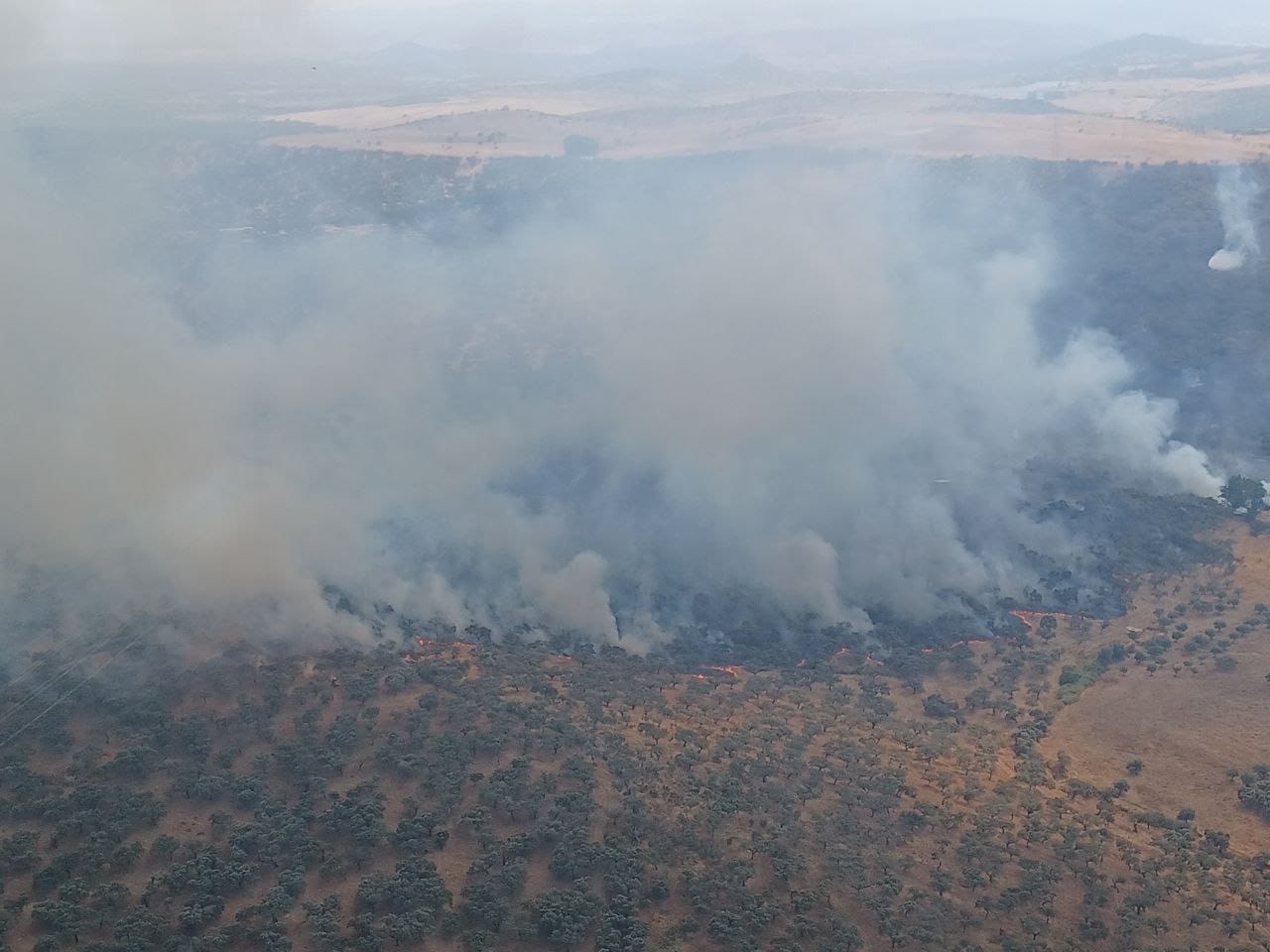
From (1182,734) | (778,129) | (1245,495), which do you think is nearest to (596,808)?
(1182,734)

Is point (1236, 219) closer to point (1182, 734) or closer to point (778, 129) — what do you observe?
point (778, 129)

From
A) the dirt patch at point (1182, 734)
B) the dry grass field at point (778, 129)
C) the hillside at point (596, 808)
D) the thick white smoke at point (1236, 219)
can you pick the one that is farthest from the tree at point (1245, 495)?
the dry grass field at point (778, 129)

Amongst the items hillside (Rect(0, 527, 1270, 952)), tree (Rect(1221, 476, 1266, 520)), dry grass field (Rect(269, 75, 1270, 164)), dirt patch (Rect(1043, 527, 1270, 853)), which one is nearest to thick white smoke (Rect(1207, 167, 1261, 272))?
dry grass field (Rect(269, 75, 1270, 164))

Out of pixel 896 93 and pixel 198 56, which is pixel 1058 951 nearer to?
pixel 198 56

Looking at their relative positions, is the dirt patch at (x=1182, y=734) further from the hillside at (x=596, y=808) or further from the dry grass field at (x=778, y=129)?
the dry grass field at (x=778, y=129)

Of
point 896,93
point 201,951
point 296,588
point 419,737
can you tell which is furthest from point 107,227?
point 896,93

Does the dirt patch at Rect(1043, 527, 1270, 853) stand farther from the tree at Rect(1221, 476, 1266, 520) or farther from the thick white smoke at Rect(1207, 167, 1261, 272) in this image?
the thick white smoke at Rect(1207, 167, 1261, 272)
